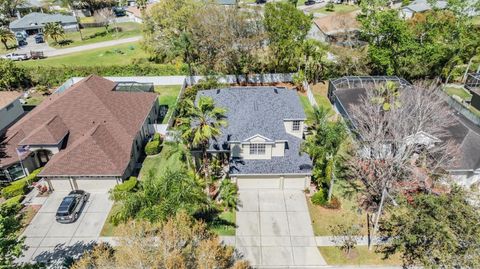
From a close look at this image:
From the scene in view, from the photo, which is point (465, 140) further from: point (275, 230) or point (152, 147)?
point (152, 147)

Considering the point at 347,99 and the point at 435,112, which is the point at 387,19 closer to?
the point at 347,99

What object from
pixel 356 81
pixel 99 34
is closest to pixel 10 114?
pixel 356 81

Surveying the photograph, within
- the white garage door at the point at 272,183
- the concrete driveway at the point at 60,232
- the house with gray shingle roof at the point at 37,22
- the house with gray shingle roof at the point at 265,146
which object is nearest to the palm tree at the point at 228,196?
the house with gray shingle roof at the point at 265,146

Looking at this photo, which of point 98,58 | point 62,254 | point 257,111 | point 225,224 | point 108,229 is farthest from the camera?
point 98,58

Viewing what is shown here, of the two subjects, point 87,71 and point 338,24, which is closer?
point 87,71

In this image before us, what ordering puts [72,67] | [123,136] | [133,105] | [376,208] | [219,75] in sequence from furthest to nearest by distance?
[72,67] < [219,75] < [133,105] < [123,136] < [376,208]

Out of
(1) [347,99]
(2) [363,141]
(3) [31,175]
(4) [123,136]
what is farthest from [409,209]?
(3) [31,175]

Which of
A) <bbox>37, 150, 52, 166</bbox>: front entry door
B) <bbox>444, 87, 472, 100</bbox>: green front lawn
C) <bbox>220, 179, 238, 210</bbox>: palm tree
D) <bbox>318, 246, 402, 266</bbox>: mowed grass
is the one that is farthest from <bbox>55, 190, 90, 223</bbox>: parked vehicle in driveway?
<bbox>444, 87, 472, 100</bbox>: green front lawn

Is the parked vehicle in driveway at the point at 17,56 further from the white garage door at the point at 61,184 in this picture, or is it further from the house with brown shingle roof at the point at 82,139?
the white garage door at the point at 61,184
